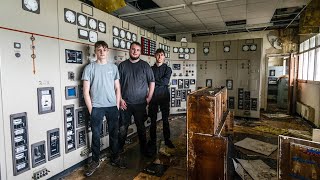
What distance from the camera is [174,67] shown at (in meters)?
5.90

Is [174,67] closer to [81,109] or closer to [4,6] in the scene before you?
[81,109]

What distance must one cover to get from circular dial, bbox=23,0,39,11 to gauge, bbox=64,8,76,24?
0.37m

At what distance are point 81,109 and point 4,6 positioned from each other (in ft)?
4.66

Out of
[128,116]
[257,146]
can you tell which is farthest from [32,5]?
[257,146]

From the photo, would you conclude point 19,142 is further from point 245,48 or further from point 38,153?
point 245,48

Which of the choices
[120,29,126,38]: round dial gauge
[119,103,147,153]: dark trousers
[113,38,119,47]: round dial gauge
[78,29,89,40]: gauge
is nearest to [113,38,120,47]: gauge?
[113,38,119,47]: round dial gauge

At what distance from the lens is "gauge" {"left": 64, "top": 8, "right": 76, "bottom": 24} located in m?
2.41

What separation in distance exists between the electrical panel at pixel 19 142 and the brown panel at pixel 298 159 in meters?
2.43

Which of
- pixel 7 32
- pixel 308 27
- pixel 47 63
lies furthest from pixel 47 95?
pixel 308 27

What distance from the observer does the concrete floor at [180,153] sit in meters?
2.43

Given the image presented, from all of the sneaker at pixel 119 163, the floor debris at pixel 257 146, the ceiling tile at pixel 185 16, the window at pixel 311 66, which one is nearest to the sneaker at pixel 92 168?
the sneaker at pixel 119 163

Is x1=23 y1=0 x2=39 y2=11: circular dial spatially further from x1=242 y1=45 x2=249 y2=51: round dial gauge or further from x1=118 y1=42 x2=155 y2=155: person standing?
x1=242 y1=45 x2=249 y2=51: round dial gauge

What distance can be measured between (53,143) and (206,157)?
179 cm

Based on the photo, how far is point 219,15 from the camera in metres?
5.48
